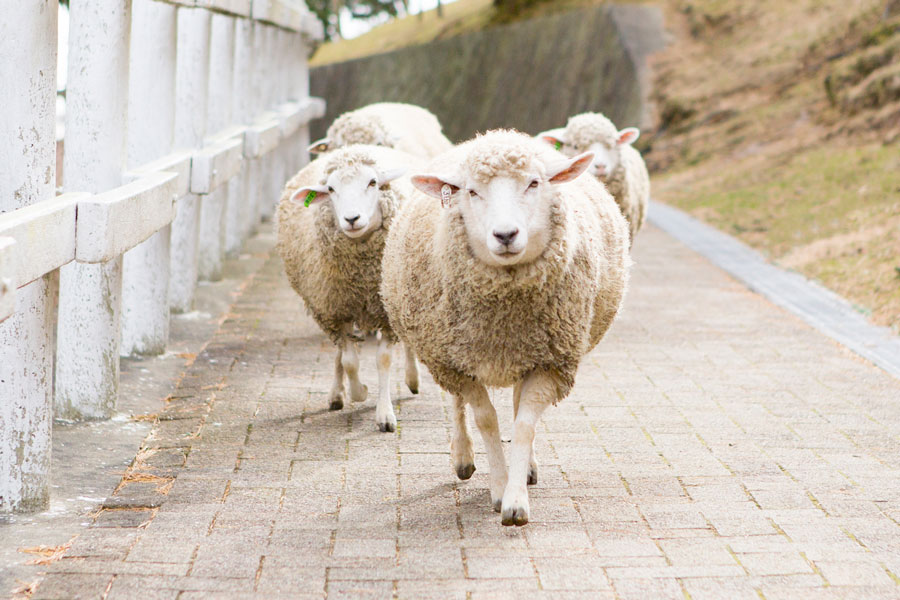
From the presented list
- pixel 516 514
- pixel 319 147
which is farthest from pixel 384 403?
pixel 319 147

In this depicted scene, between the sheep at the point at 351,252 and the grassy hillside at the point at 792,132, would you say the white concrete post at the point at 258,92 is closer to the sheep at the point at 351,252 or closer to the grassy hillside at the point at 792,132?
the sheep at the point at 351,252

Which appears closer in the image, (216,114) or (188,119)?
(188,119)

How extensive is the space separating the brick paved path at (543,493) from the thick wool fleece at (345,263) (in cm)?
49

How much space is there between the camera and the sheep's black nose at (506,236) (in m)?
3.81

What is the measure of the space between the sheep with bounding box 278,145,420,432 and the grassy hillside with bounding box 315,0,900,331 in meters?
4.06

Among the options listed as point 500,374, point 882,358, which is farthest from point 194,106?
point 882,358

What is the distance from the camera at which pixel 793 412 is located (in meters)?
5.71

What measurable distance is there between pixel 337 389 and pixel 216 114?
3.95 meters

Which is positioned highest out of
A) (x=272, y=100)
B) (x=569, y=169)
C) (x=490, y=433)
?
(x=569, y=169)

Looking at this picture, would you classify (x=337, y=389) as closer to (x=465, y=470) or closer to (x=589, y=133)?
(x=465, y=470)

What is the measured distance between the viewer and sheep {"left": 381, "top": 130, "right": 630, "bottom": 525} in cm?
397

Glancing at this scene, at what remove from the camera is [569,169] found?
4.07 m

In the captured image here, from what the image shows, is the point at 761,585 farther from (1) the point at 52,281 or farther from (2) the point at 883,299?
(2) the point at 883,299

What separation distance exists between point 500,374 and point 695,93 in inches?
631
